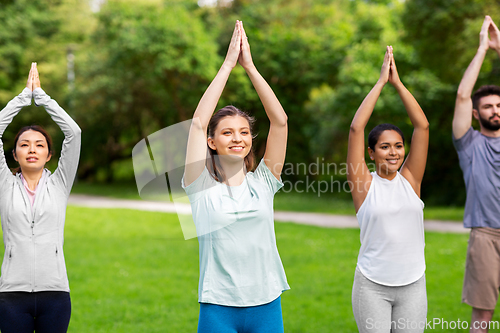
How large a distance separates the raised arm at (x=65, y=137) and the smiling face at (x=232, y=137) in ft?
3.43

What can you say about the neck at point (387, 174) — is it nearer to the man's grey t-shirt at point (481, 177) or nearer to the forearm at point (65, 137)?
the man's grey t-shirt at point (481, 177)

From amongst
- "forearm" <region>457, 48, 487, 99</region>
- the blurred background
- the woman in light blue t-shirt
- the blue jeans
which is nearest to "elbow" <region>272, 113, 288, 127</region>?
the woman in light blue t-shirt

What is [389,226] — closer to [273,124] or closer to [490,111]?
[273,124]

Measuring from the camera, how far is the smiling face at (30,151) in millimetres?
3145

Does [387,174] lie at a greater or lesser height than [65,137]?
lesser

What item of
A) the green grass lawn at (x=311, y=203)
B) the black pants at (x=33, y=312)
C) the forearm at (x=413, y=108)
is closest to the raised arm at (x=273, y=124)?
the forearm at (x=413, y=108)

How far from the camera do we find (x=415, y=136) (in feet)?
10.9

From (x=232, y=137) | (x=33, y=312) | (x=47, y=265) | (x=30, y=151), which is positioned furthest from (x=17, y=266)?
(x=232, y=137)

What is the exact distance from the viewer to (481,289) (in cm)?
396

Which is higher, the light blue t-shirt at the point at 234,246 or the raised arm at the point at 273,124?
the raised arm at the point at 273,124

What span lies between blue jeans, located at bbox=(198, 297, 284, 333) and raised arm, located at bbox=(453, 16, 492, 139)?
239 cm

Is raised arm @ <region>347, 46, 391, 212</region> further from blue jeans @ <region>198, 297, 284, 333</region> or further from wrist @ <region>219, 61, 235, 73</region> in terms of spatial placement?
blue jeans @ <region>198, 297, 284, 333</region>

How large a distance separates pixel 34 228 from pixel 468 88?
11.1 feet

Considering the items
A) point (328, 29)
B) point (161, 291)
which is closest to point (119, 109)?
point (328, 29)
